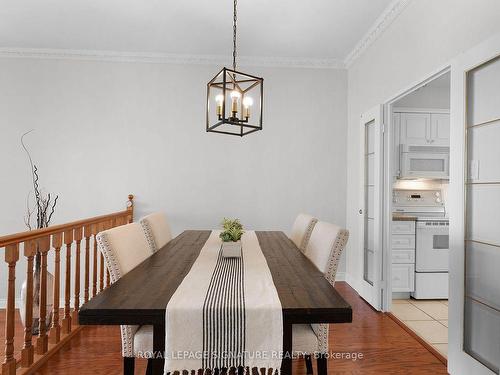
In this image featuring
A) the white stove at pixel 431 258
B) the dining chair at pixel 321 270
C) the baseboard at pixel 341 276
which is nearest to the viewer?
the dining chair at pixel 321 270

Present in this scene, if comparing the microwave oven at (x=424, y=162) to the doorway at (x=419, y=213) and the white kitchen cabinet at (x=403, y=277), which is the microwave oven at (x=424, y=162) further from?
the white kitchen cabinet at (x=403, y=277)

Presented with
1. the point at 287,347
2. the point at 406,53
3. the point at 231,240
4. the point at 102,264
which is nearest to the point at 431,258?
the point at 406,53

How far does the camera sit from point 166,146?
4.01 meters

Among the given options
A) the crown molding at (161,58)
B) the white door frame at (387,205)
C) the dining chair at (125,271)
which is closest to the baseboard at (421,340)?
the white door frame at (387,205)

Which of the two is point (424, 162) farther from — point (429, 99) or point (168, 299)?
point (168, 299)

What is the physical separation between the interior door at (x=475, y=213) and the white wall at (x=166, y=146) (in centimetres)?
213

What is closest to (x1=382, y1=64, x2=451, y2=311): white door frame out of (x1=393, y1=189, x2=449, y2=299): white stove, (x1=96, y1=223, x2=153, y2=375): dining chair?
(x1=393, y1=189, x2=449, y2=299): white stove

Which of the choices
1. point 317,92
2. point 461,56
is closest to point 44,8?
point 317,92

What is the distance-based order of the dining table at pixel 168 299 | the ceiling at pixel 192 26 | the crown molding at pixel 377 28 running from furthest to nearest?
the ceiling at pixel 192 26 < the crown molding at pixel 377 28 < the dining table at pixel 168 299

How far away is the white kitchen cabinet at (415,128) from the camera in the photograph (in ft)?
12.8

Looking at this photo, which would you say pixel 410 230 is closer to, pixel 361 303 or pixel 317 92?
pixel 361 303

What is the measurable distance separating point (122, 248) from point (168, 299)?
1.96 ft

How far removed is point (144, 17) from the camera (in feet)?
10.3

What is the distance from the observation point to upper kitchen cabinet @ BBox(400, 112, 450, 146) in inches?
154
